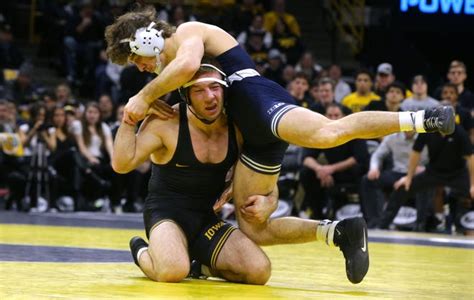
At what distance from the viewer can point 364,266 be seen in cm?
461

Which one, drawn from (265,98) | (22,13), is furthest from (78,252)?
(22,13)

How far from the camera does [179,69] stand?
4.68 meters

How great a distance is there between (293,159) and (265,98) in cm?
576

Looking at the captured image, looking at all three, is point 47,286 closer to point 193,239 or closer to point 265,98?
point 193,239

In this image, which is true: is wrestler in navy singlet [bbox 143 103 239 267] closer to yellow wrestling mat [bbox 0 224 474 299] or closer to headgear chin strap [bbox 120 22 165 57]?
yellow wrestling mat [bbox 0 224 474 299]

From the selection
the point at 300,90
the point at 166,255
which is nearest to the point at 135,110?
the point at 166,255

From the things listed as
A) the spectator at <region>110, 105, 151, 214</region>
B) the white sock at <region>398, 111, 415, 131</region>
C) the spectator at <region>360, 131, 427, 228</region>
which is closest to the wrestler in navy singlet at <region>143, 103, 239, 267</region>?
the white sock at <region>398, 111, 415, 131</region>

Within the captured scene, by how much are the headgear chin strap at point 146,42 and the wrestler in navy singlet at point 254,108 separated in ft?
1.01

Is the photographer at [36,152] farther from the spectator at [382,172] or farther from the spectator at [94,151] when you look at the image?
the spectator at [382,172]

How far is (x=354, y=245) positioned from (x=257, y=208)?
48cm

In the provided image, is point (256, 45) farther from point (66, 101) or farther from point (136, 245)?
point (136, 245)

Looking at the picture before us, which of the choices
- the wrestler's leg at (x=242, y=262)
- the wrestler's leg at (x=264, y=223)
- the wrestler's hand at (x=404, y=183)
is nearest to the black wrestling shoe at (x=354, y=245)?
the wrestler's leg at (x=264, y=223)

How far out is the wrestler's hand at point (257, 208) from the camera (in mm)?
4941

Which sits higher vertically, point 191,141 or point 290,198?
point 191,141
